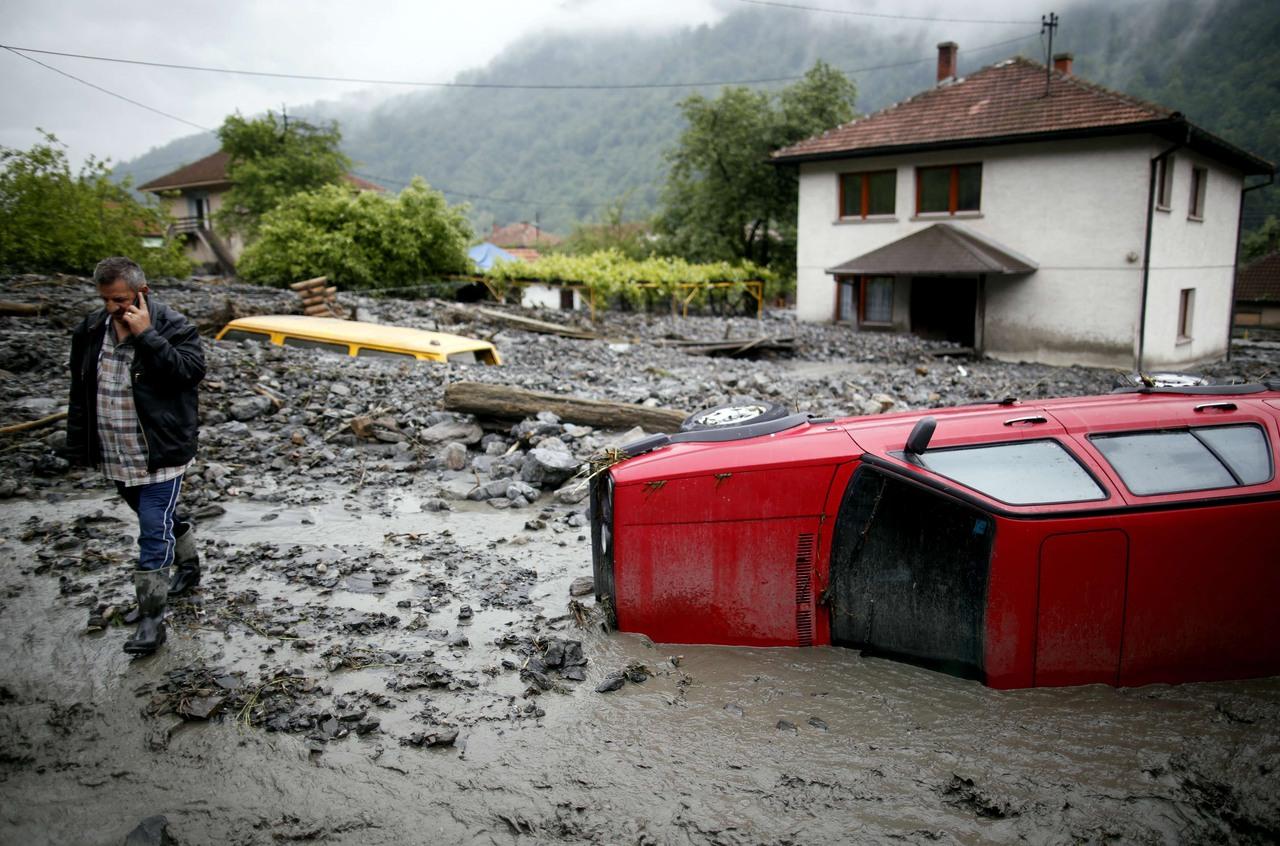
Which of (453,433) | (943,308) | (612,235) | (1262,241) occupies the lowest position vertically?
(453,433)

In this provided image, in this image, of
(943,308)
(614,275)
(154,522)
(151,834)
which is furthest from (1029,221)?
(151,834)

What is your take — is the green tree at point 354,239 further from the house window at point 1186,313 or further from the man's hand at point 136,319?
the house window at point 1186,313

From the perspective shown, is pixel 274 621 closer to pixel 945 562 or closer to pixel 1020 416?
pixel 945 562

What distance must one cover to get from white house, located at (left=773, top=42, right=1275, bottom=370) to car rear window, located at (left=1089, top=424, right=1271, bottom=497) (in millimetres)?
17482

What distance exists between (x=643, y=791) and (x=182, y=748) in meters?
2.09

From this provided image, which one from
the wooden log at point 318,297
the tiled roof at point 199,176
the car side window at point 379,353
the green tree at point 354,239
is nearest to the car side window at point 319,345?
the car side window at point 379,353

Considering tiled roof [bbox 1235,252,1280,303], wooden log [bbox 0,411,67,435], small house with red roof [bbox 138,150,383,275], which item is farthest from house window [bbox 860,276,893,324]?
tiled roof [bbox 1235,252,1280,303]

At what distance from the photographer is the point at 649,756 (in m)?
3.68

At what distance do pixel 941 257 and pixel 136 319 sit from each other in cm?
2011

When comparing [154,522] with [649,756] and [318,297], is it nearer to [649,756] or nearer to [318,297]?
[649,756]

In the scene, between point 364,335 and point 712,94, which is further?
point 712,94

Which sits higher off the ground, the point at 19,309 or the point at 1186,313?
the point at 19,309

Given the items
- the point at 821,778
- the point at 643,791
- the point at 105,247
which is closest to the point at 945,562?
the point at 821,778

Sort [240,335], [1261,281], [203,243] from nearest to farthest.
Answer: [240,335] → [203,243] → [1261,281]
